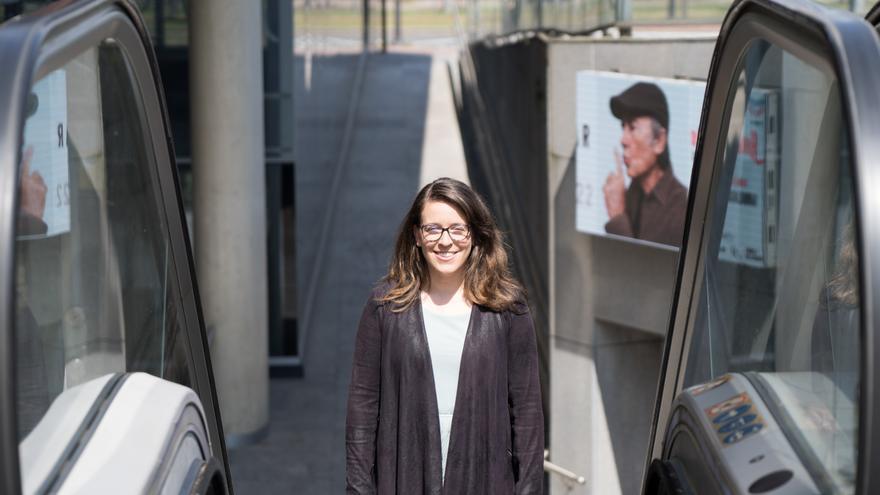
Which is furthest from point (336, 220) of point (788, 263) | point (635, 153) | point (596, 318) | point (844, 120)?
point (844, 120)

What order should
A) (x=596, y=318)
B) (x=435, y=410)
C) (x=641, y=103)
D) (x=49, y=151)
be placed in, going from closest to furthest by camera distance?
(x=49, y=151) → (x=435, y=410) → (x=641, y=103) → (x=596, y=318)

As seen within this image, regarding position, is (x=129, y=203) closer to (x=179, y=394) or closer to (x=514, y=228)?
(x=179, y=394)

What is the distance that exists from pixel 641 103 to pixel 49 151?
7.93 metres

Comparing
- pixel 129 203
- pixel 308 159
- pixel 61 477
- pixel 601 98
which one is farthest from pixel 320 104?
pixel 61 477

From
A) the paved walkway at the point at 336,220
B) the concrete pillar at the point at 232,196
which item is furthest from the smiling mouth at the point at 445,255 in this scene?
the concrete pillar at the point at 232,196

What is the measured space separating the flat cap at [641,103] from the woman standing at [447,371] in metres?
6.48

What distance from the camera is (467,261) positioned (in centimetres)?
362

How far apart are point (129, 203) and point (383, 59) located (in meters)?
28.6

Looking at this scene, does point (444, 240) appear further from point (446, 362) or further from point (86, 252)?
point (86, 252)

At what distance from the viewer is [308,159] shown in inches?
563

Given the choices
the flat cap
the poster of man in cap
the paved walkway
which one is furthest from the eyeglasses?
the paved walkway

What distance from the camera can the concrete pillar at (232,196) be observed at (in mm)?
10625

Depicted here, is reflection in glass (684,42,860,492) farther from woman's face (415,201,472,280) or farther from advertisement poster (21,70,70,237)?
advertisement poster (21,70,70,237)

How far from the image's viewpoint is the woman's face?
354cm
